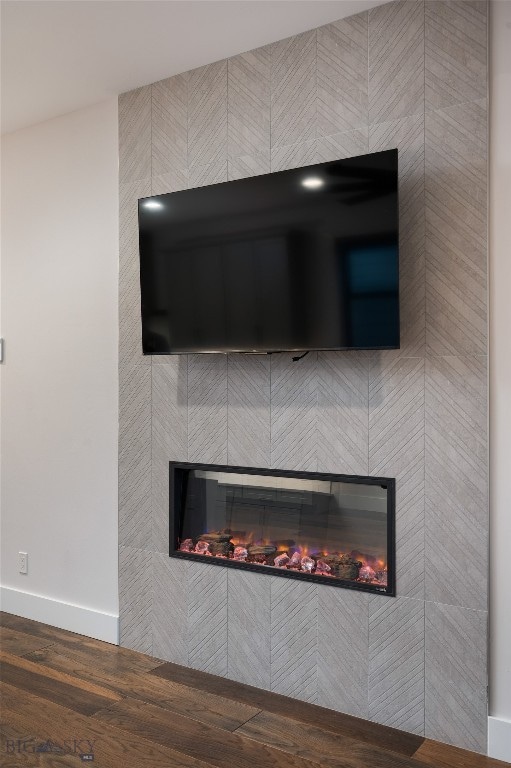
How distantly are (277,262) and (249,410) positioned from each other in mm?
648

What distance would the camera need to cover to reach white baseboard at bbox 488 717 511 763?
2.23m

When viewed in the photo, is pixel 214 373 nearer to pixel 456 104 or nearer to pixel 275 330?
pixel 275 330

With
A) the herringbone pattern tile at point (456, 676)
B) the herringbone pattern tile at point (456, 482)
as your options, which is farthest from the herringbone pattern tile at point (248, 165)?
the herringbone pattern tile at point (456, 676)

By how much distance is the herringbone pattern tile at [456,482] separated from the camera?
230 centimetres

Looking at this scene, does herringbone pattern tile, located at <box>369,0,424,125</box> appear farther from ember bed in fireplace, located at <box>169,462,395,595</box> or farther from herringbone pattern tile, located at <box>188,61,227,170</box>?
ember bed in fireplace, located at <box>169,462,395,595</box>

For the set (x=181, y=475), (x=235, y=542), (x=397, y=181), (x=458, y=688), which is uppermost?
(x=397, y=181)

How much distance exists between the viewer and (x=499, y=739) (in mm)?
2250

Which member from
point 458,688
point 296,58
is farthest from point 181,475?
point 296,58

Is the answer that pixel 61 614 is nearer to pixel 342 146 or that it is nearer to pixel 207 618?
pixel 207 618

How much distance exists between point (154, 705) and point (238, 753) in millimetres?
485

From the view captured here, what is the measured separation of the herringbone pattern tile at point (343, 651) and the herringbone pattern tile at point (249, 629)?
26cm

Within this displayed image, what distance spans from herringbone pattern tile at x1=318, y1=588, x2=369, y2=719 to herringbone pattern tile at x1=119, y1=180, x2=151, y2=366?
1.42m

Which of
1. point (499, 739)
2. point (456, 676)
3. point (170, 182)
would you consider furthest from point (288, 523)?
point (170, 182)

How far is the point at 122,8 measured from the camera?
2541 millimetres
